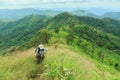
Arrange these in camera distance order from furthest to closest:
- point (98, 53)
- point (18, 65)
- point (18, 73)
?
point (98, 53) → point (18, 65) → point (18, 73)

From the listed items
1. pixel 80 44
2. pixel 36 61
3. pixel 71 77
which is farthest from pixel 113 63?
pixel 71 77

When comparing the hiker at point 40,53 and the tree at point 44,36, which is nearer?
the hiker at point 40,53

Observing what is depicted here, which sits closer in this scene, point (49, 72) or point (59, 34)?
point (49, 72)

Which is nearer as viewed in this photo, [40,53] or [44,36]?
[40,53]

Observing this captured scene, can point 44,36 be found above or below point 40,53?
below

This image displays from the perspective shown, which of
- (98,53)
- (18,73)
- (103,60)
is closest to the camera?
(18,73)

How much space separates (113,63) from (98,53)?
1397 cm

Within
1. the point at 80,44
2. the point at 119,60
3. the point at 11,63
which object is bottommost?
the point at 119,60

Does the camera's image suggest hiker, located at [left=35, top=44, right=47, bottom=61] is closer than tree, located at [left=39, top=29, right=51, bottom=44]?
Yes

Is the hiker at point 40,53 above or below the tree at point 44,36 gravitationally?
above

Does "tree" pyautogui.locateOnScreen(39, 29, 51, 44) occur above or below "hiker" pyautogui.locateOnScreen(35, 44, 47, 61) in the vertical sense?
below

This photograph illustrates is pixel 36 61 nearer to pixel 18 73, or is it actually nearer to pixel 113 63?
pixel 18 73

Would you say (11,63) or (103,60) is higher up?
(11,63)

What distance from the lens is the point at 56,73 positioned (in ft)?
38.5
